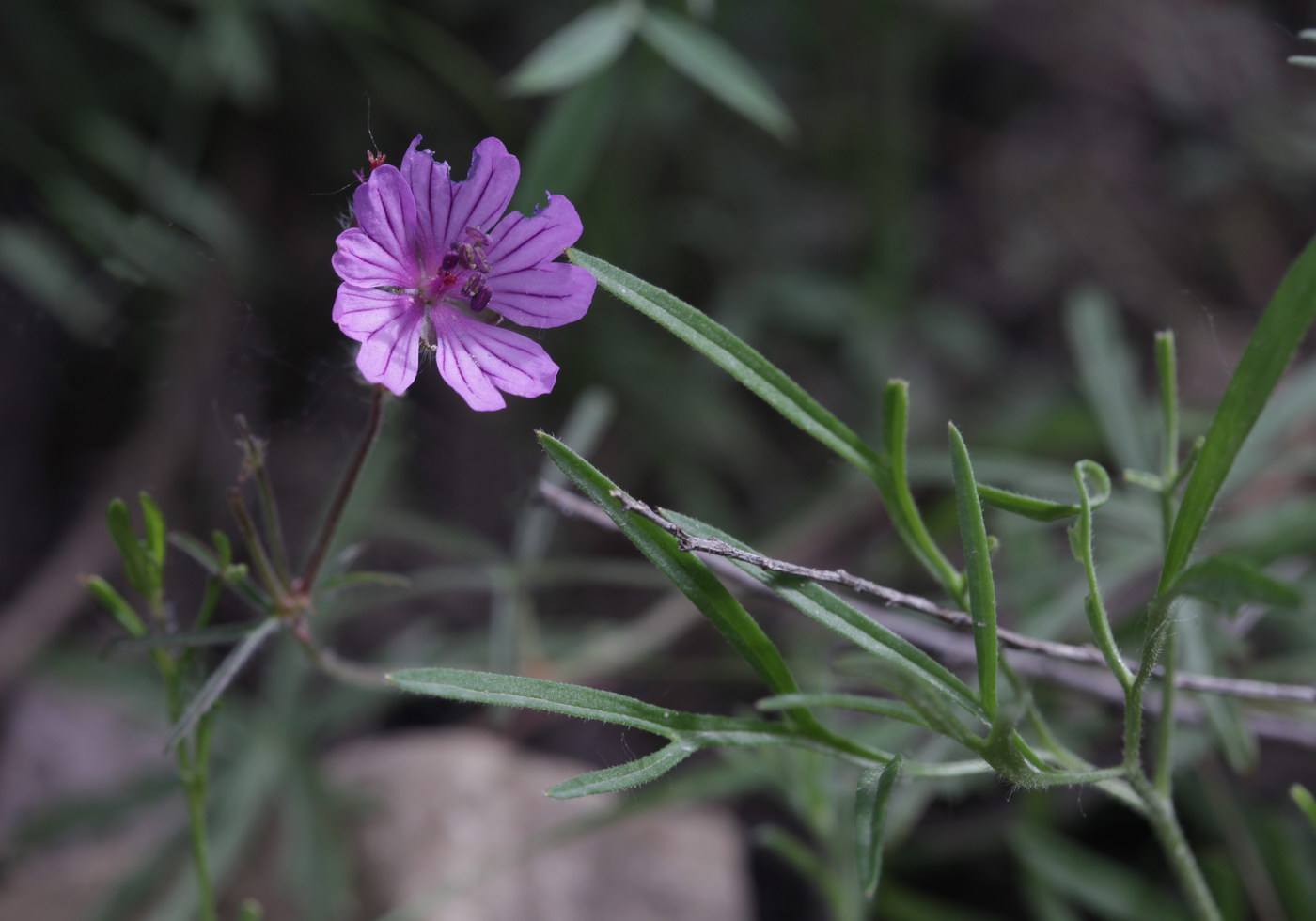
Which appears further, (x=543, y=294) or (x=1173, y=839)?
(x=1173, y=839)

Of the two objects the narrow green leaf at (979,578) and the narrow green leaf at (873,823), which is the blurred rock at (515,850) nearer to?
the narrow green leaf at (873,823)

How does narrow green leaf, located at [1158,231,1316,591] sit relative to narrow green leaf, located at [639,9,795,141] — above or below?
below

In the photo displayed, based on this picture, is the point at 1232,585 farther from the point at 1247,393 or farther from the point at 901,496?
Answer: the point at 901,496

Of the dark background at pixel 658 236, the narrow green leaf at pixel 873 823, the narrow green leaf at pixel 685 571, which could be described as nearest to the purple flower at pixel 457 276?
the narrow green leaf at pixel 685 571

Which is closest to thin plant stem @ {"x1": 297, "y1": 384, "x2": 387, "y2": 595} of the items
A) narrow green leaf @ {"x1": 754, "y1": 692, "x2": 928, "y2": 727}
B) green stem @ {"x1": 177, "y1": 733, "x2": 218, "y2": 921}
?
green stem @ {"x1": 177, "y1": 733, "x2": 218, "y2": 921}

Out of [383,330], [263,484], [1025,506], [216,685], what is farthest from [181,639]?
[1025,506]

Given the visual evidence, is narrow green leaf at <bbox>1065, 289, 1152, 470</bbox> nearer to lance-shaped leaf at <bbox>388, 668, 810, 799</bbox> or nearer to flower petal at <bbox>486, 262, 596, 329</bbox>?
lance-shaped leaf at <bbox>388, 668, 810, 799</bbox>
